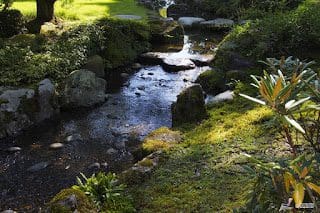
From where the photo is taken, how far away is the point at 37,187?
6.92 meters

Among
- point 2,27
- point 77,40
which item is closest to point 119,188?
point 77,40

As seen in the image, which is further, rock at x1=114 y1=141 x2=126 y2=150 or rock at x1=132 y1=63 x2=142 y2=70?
rock at x1=132 y1=63 x2=142 y2=70

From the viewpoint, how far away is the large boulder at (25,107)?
874 centimetres

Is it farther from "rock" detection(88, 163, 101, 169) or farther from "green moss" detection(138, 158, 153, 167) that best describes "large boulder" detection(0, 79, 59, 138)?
"green moss" detection(138, 158, 153, 167)

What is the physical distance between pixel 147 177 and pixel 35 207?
1918 mm

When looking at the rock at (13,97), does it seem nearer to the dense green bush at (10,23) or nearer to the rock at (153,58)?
the dense green bush at (10,23)

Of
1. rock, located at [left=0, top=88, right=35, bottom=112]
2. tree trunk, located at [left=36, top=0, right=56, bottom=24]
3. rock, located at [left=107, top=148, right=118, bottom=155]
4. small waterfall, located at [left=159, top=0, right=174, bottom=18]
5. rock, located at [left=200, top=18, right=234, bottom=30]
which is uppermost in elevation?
tree trunk, located at [left=36, top=0, right=56, bottom=24]

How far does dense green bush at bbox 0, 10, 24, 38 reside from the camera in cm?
1244

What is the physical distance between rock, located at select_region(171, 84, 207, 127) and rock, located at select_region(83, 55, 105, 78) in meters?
4.45

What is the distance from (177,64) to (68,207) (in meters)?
8.19

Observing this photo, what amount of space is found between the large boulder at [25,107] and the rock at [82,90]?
40cm

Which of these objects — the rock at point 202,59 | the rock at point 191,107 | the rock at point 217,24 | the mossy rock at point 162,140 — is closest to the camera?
the mossy rock at point 162,140

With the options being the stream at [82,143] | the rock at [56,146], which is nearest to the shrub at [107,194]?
the stream at [82,143]

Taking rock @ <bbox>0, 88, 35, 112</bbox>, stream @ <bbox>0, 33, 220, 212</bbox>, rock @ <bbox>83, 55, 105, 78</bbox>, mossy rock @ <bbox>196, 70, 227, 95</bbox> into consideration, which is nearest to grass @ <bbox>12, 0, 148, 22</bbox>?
rock @ <bbox>83, 55, 105, 78</bbox>
